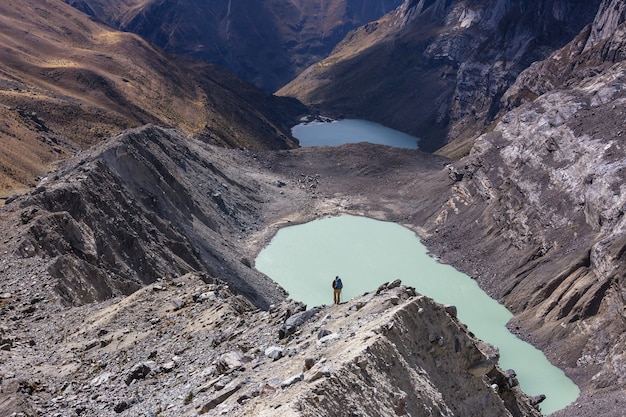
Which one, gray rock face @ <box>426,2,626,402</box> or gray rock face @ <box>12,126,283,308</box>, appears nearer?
gray rock face @ <box>12,126,283,308</box>

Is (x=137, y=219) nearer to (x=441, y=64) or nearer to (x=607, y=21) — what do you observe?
(x=607, y=21)

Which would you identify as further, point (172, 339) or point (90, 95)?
point (90, 95)

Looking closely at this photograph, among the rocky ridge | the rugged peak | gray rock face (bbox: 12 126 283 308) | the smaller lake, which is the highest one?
the smaller lake

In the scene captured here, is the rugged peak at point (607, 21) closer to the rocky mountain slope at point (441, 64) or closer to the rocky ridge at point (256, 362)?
the rocky mountain slope at point (441, 64)

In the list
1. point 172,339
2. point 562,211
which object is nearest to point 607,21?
point 562,211

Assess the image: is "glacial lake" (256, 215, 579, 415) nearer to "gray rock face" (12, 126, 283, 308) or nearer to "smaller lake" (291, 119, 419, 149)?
"gray rock face" (12, 126, 283, 308)

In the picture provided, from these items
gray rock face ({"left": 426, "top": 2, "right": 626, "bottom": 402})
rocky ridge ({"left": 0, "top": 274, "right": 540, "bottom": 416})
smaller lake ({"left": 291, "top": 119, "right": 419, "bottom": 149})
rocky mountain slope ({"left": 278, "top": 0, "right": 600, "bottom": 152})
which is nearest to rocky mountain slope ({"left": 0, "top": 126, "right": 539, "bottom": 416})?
rocky ridge ({"left": 0, "top": 274, "right": 540, "bottom": 416})

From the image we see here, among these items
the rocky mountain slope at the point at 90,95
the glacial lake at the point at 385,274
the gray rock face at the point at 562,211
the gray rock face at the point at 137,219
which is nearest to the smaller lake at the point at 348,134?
the rocky mountain slope at the point at 90,95
